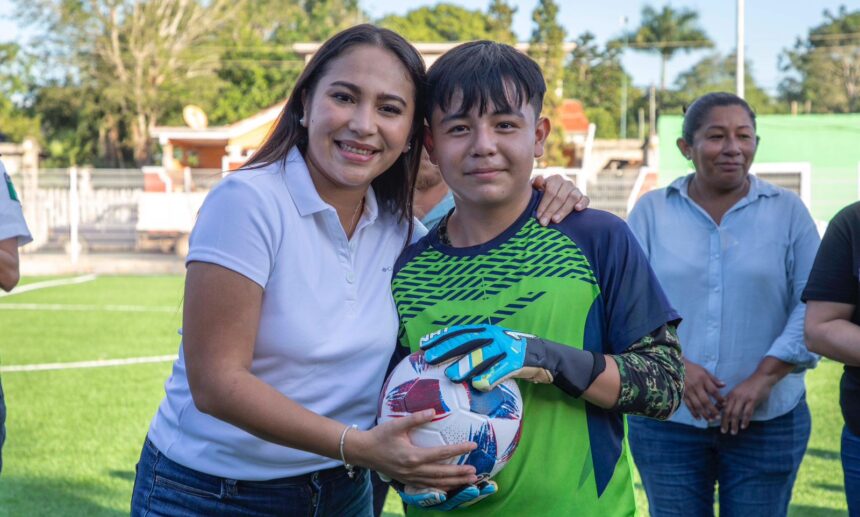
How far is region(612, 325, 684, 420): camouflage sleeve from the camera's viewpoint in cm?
252

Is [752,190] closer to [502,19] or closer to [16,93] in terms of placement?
[502,19]

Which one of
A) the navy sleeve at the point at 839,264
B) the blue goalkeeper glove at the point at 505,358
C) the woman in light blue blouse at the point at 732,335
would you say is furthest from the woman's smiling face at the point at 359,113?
the woman in light blue blouse at the point at 732,335

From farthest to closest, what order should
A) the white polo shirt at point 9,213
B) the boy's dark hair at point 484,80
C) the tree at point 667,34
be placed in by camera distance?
the tree at point 667,34 → the white polo shirt at point 9,213 → the boy's dark hair at point 484,80

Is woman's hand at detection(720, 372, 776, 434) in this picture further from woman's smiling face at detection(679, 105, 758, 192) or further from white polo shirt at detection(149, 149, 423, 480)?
white polo shirt at detection(149, 149, 423, 480)

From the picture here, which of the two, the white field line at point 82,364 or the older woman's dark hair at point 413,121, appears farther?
the white field line at point 82,364

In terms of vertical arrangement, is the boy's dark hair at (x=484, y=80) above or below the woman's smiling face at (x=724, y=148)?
above

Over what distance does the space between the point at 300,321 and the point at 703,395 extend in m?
2.16

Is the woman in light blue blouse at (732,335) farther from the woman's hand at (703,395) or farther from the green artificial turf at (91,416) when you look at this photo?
the green artificial turf at (91,416)

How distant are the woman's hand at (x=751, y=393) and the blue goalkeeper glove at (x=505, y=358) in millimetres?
1844

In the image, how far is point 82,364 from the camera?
1196 centimetres

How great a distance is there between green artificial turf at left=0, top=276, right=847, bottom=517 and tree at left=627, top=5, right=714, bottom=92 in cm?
7883

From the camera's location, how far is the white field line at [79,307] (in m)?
17.5

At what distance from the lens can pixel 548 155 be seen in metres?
35.7

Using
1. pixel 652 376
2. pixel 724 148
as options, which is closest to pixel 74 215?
pixel 724 148
